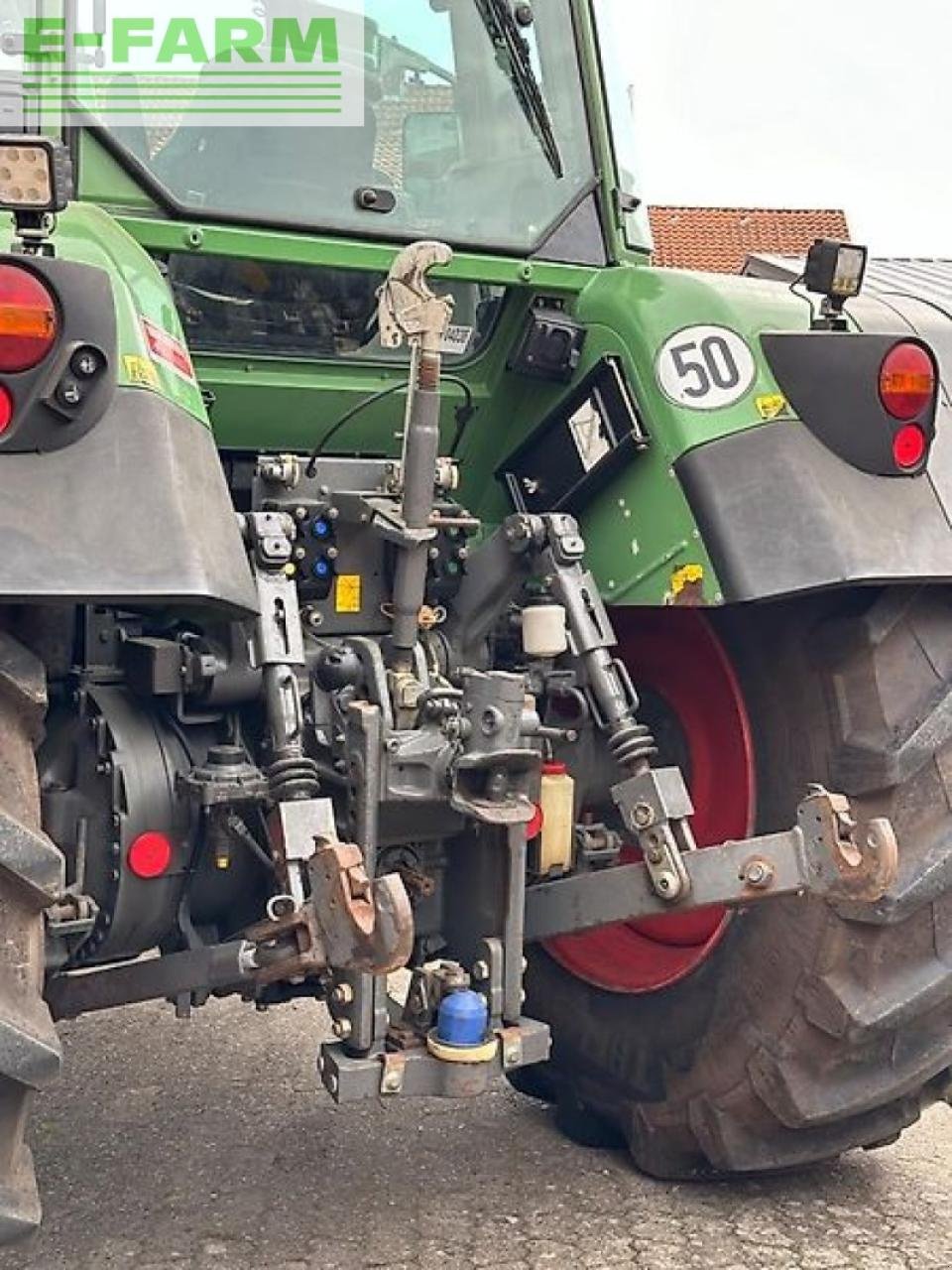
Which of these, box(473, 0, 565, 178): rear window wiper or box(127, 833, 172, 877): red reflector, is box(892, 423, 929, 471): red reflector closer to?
box(473, 0, 565, 178): rear window wiper

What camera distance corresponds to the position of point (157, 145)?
3.05 meters

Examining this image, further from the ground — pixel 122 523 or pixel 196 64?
pixel 196 64

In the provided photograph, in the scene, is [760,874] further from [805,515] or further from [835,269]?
[835,269]

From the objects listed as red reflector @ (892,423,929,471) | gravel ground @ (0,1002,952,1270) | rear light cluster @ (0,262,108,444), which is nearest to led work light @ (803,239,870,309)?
Result: red reflector @ (892,423,929,471)

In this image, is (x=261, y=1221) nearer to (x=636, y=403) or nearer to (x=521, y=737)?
(x=521, y=737)

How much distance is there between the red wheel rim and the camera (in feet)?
10.9

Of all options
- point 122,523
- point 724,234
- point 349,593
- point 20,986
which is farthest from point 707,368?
point 724,234

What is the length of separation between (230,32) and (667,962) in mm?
2035

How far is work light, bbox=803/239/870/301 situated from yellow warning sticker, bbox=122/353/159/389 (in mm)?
1214

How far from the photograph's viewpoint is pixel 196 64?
10.4 feet

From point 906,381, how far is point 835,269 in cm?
24

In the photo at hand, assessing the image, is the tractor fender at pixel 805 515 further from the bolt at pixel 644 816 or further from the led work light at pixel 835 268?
the bolt at pixel 644 816

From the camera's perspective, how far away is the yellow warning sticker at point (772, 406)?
300 centimetres

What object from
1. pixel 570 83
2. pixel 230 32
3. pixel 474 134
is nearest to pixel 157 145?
pixel 230 32
